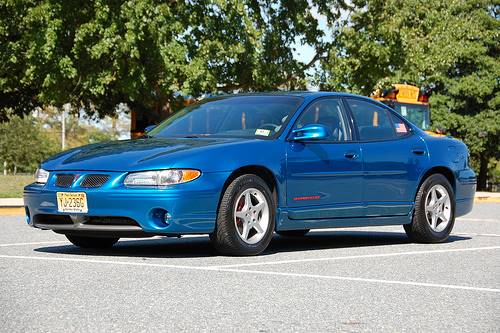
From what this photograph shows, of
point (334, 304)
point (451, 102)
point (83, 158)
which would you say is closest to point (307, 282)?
point (334, 304)

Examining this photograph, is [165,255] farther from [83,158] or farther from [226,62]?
[226,62]

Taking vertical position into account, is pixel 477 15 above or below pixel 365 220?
above

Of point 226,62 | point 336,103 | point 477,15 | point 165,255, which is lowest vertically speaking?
point 165,255

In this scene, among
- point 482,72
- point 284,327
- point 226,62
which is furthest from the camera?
point 482,72

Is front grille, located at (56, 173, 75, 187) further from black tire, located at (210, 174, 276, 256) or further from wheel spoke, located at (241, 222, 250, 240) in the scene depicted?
wheel spoke, located at (241, 222, 250, 240)

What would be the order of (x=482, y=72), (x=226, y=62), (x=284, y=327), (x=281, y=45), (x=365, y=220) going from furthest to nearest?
(x=482, y=72), (x=281, y=45), (x=226, y=62), (x=365, y=220), (x=284, y=327)

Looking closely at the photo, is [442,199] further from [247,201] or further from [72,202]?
[72,202]

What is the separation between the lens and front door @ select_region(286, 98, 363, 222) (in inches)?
364

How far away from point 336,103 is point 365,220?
1.21 metres

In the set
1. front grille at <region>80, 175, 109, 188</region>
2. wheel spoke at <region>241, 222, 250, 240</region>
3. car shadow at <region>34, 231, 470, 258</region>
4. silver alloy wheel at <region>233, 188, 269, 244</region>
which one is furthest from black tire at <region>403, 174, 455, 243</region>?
front grille at <region>80, 175, 109, 188</region>

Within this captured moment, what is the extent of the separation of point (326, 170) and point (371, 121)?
1.15 meters

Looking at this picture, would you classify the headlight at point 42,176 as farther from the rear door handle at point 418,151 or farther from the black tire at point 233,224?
the rear door handle at point 418,151

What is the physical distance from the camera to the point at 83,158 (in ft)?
28.8

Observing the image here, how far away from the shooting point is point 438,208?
10852 mm
